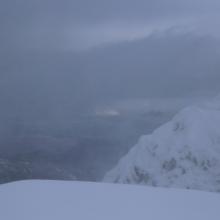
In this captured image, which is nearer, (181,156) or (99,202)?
(99,202)

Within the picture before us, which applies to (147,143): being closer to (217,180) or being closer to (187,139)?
(187,139)

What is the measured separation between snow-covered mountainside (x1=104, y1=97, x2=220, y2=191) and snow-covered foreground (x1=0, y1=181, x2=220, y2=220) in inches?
2181

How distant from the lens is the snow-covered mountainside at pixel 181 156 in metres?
62.6

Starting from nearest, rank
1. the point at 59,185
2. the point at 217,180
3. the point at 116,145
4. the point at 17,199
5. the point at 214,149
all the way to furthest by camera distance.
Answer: the point at 17,199, the point at 59,185, the point at 217,180, the point at 214,149, the point at 116,145

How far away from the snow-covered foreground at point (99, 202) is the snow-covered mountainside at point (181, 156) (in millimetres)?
55390

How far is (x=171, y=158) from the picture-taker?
226 ft

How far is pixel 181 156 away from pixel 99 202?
63.4 meters

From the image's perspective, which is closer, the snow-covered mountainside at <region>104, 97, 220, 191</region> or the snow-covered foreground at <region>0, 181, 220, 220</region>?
the snow-covered foreground at <region>0, 181, 220, 220</region>

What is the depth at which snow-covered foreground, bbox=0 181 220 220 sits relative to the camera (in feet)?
15.3

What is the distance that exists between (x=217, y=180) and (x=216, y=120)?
456 inches

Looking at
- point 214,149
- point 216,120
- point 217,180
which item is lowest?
point 217,180

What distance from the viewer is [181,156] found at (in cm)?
6725

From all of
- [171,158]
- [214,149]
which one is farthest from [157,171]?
[214,149]

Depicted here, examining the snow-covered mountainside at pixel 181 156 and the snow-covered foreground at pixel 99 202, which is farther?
the snow-covered mountainside at pixel 181 156
